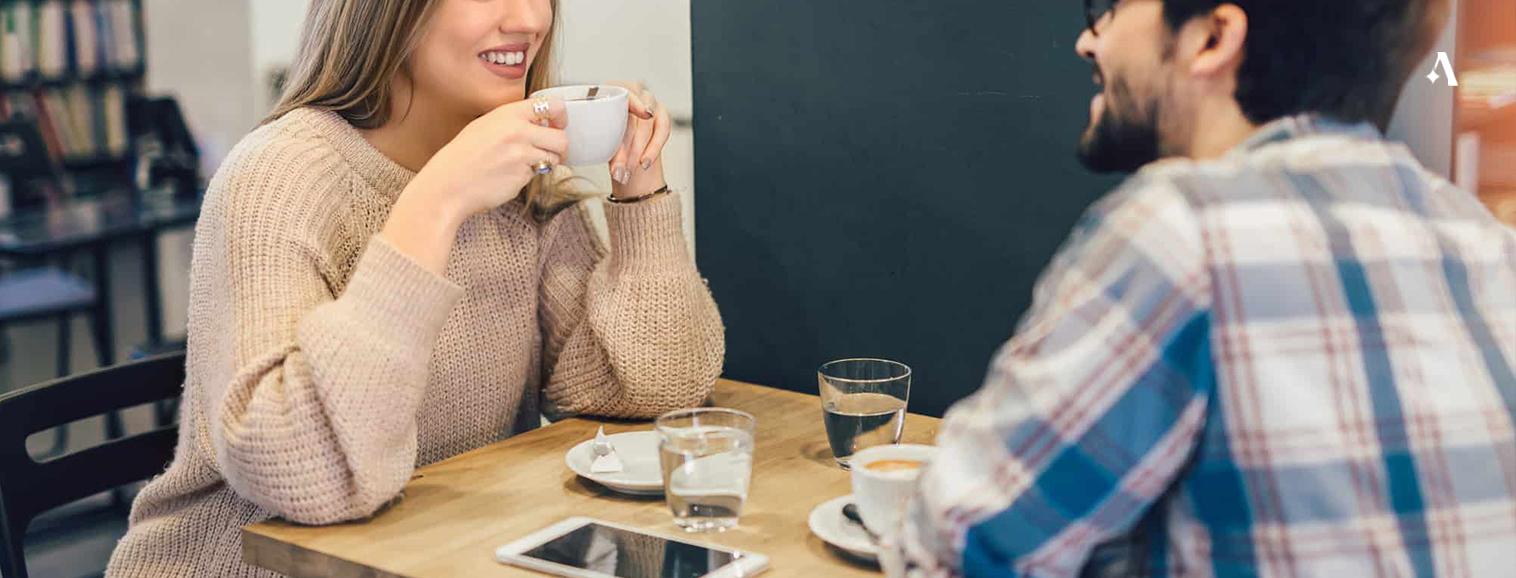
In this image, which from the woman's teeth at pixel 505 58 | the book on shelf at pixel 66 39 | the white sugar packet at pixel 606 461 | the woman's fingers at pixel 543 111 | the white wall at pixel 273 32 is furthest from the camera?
the book on shelf at pixel 66 39

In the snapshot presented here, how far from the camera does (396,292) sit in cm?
136

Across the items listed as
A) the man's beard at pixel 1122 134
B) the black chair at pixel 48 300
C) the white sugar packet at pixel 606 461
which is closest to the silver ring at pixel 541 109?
the white sugar packet at pixel 606 461

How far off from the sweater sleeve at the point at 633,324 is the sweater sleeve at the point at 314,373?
1.10 feet

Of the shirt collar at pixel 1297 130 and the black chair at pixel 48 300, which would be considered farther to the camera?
the black chair at pixel 48 300

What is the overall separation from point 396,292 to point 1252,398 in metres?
0.81

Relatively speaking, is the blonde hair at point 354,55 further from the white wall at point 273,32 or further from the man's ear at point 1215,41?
the white wall at point 273,32

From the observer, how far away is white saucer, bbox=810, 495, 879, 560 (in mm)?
1206

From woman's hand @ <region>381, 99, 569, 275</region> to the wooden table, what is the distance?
22cm

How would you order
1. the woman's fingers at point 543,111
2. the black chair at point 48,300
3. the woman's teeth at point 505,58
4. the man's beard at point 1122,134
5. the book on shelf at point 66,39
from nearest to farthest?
1. the man's beard at point 1122,134
2. the woman's fingers at point 543,111
3. the woman's teeth at point 505,58
4. the black chair at point 48,300
5. the book on shelf at point 66,39

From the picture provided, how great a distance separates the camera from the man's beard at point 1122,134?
0.99 m

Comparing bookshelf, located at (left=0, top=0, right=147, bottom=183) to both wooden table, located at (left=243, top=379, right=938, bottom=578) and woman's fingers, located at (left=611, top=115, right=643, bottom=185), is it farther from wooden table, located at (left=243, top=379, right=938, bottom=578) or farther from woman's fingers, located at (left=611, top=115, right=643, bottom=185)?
wooden table, located at (left=243, top=379, right=938, bottom=578)

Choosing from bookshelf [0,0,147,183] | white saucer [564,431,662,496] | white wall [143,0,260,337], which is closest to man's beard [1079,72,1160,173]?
white saucer [564,431,662,496]

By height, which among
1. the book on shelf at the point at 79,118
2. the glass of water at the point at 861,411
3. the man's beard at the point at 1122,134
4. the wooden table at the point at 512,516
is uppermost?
the man's beard at the point at 1122,134

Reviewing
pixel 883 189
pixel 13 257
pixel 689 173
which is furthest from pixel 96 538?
pixel 883 189
